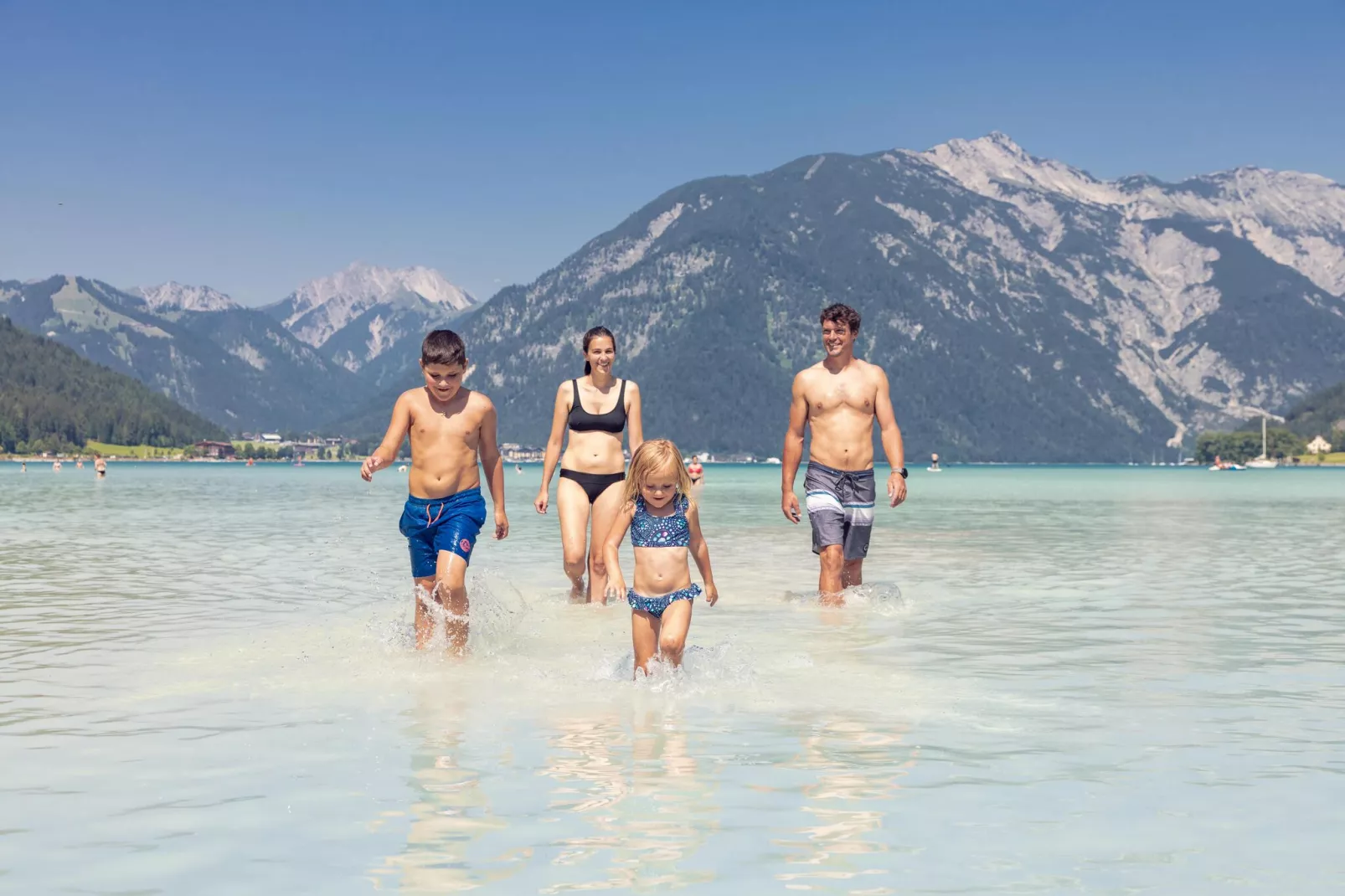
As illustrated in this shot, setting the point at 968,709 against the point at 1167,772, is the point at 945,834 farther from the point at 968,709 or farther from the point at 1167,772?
the point at 968,709

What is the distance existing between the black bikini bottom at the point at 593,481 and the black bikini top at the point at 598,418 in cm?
49

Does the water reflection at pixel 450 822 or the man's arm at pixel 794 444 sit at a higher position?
the man's arm at pixel 794 444

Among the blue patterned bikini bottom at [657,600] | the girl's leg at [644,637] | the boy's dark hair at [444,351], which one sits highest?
the boy's dark hair at [444,351]

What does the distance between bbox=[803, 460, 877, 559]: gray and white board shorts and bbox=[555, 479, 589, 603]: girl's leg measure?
2536 mm

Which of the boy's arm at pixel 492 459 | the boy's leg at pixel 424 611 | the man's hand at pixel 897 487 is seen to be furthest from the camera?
the man's hand at pixel 897 487

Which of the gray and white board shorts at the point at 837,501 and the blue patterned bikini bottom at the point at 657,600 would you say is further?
the gray and white board shorts at the point at 837,501

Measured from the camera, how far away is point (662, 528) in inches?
405

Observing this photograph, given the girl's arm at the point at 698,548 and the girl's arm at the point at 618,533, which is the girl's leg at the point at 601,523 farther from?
the girl's arm at the point at 698,548

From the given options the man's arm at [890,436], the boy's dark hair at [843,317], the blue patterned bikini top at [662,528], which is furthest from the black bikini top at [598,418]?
the blue patterned bikini top at [662,528]

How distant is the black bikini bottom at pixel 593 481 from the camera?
49.7ft

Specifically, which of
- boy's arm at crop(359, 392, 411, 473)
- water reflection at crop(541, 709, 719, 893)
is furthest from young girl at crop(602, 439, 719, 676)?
boy's arm at crop(359, 392, 411, 473)

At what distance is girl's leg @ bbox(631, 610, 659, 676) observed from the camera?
10.5m

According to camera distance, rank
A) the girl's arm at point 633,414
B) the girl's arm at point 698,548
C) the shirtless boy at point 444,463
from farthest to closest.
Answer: the girl's arm at point 633,414, the shirtless boy at point 444,463, the girl's arm at point 698,548

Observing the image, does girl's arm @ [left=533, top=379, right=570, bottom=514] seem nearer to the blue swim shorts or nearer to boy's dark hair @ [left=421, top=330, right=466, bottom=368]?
the blue swim shorts
